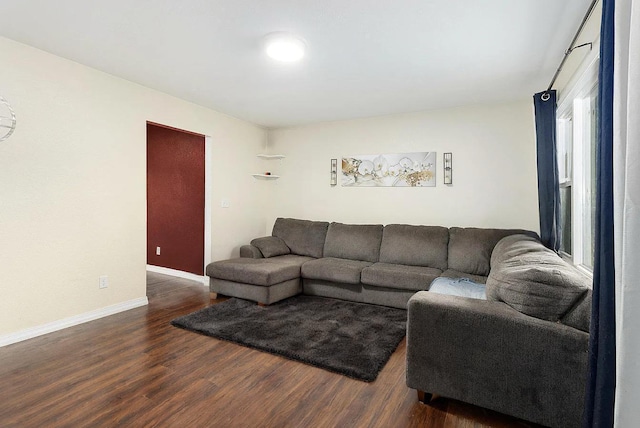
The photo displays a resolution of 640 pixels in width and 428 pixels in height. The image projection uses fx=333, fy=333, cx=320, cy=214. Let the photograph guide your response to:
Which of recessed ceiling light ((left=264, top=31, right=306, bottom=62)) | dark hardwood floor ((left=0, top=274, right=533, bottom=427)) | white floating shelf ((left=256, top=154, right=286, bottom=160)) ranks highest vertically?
recessed ceiling light ((left=264, top=31, right=306, bottom=62))

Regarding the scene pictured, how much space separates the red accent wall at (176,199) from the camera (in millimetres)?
4676

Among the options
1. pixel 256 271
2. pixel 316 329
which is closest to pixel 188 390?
pixel 316 329

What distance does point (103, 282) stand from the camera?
325cm

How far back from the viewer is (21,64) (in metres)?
2.62

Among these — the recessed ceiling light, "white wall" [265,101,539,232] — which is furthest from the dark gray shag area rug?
the recessed ceiling light

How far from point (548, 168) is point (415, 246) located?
5.08 ft

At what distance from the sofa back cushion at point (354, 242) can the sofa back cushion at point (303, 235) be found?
130mm

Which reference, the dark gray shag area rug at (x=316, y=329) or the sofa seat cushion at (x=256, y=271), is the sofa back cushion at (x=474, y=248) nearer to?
the dark gray shag area rug at (x=316, y=329)

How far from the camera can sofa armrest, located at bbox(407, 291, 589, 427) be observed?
5.02 ft

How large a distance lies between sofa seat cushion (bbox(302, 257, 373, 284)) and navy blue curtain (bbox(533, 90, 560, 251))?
182cm

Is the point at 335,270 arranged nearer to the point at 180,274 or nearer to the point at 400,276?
the point at 400,276

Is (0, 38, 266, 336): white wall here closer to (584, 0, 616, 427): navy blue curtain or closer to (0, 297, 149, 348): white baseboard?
(0, 297, 149, 348): white baseboard

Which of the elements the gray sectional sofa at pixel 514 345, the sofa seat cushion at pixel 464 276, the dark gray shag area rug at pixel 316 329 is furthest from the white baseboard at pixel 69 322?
the sofa seat cushion at pixel 464 276

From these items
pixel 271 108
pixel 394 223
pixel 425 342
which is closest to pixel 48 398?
pixel 425 342
